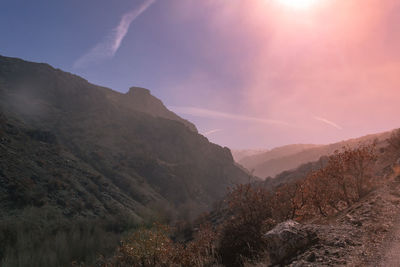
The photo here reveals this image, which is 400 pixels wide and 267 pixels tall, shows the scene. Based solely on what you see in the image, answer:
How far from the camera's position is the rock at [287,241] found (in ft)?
16.3

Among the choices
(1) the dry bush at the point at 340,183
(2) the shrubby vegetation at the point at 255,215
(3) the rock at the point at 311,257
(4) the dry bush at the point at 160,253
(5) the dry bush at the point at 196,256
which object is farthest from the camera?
(1) the dry bush at the point at 340,183

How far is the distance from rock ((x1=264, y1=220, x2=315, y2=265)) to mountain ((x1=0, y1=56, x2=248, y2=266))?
43.2 feet

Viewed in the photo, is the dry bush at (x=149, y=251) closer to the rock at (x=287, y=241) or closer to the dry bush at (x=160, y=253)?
the dry bush at (x=160, y=253)

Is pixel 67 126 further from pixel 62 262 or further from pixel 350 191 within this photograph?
pixel 350 191

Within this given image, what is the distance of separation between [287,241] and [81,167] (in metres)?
40.9

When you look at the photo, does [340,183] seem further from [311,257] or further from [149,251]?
[149,251]

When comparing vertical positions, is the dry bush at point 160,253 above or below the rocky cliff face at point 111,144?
below

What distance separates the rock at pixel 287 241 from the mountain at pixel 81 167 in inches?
519

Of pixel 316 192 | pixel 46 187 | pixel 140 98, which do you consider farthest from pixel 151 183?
pixel 140 98

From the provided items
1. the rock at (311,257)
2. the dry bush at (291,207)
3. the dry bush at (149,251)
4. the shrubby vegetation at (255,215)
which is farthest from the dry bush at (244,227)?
the rock at (311,257)

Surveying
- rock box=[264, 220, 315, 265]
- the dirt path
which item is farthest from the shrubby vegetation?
the dirt path

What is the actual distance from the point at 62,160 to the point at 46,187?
928 centimetres

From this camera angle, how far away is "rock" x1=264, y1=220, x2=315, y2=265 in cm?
497

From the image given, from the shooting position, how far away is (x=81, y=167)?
3975cm
